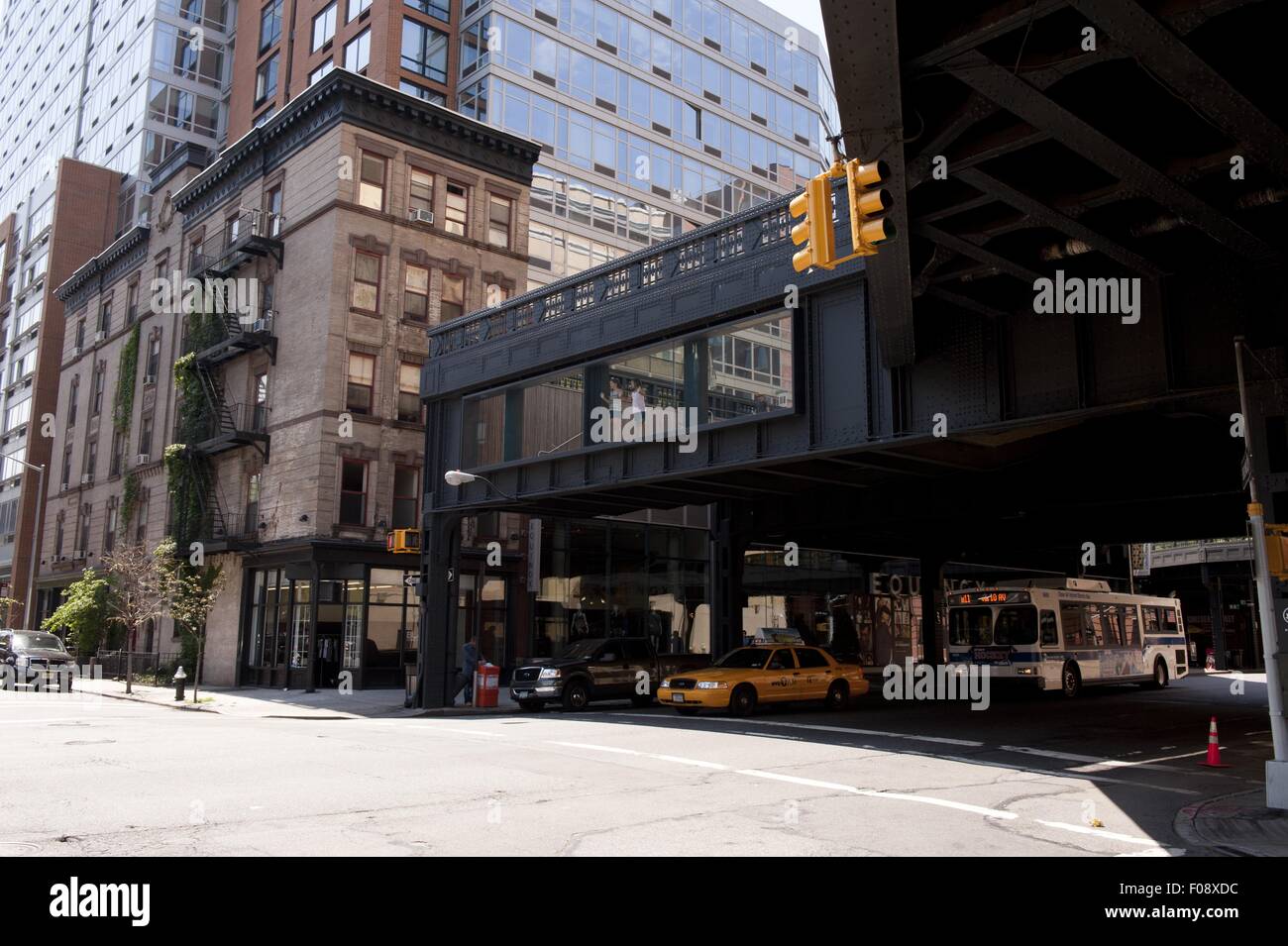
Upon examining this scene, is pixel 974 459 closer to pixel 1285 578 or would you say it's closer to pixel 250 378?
pixel 1285 578

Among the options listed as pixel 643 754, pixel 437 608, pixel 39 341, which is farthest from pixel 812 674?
pixel 39 341

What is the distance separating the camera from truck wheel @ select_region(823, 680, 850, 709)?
83.3 feet

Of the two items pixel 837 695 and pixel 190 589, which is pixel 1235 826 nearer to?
pixel 837 695

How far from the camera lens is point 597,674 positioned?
84.6ft

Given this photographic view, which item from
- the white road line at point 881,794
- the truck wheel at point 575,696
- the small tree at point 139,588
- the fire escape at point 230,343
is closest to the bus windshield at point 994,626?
the truck wheel at point 575,696

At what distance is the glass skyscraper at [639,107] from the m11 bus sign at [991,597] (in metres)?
21.6

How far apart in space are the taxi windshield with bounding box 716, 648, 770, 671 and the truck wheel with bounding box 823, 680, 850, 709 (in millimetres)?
2476

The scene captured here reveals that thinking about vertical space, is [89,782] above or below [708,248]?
below

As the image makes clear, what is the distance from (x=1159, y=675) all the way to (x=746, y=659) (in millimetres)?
19764

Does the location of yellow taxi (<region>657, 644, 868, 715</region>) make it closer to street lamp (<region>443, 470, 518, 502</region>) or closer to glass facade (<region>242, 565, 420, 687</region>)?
street lamp (<region>443, 470, 518, 502</region>)

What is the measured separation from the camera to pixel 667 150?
50.3m

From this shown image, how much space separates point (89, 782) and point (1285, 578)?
Answer: 45.3 ft

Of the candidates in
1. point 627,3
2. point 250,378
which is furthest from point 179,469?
point 627,3

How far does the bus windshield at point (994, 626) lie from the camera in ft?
93.8
